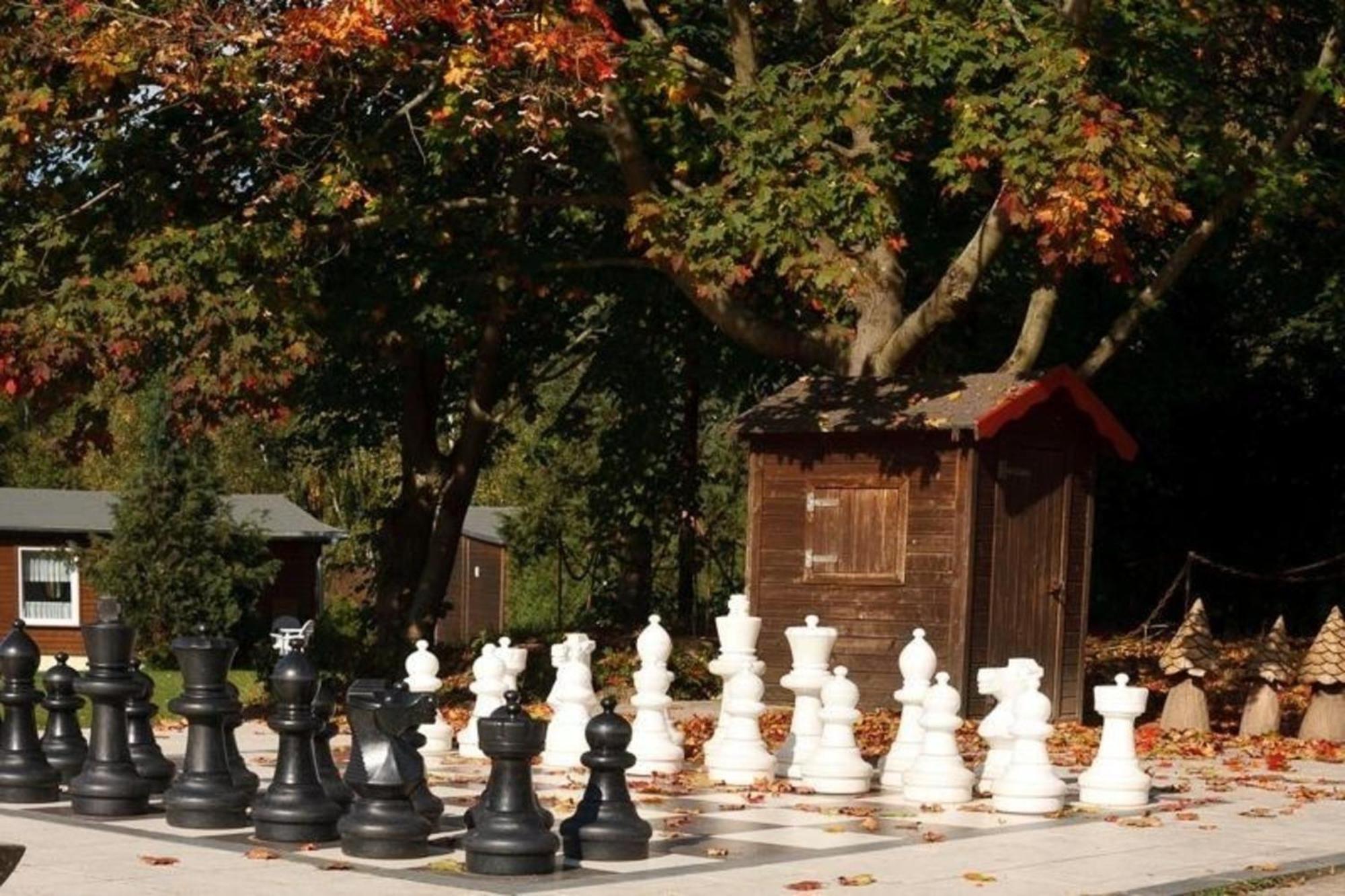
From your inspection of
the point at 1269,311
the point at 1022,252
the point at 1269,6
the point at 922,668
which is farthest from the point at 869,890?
the point at 1269,311

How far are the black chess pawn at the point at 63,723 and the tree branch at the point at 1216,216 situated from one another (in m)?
11.5

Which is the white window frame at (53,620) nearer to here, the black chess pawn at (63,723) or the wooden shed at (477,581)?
the wooden shed at (477,581)

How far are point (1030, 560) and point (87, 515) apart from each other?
104 ft

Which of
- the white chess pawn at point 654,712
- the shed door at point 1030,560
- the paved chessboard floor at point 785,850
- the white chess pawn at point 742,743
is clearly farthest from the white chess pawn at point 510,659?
the shed door at point 1030,560

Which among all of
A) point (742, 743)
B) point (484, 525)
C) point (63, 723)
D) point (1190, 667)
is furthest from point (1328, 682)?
point (484, 525)

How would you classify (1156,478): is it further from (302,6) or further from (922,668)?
(922,668)

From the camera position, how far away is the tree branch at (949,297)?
69.5 feet

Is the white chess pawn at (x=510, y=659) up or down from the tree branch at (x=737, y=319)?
down

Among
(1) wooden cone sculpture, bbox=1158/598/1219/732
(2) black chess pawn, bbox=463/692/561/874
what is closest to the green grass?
(1) wooden cone sculpture, bbox=1158/598/1219/732

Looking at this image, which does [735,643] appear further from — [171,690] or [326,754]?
[171,690]

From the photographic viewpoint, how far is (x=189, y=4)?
20219 mm

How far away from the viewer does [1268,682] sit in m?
19.3

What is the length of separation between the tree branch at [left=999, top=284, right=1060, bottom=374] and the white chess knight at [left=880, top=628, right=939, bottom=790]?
8.47 meters

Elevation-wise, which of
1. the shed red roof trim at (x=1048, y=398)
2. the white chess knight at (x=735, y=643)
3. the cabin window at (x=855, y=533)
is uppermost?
the shed red roof trim at (x=1048, y=398)
